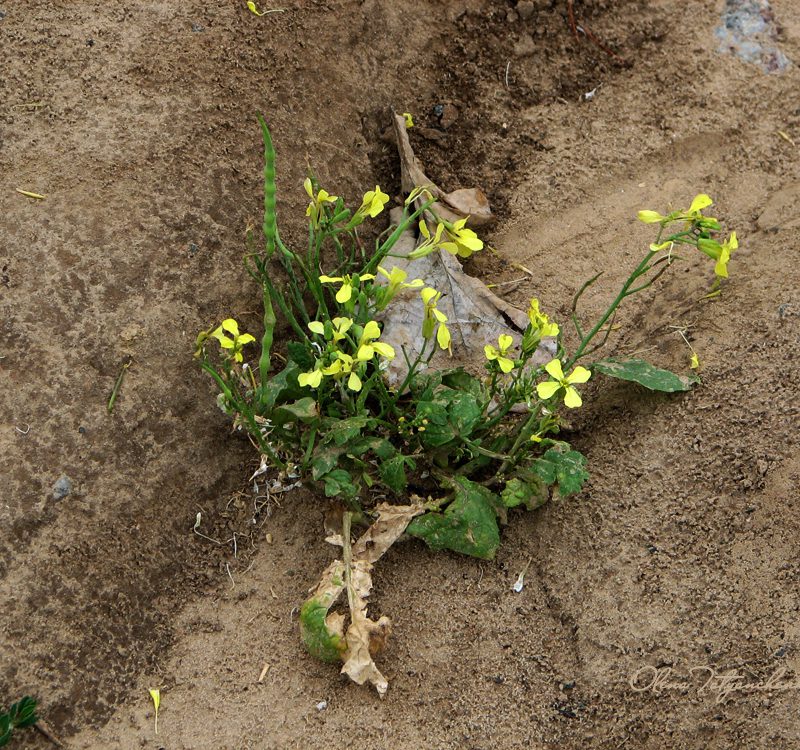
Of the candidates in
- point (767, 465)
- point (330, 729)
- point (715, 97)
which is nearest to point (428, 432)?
point (330, 729)

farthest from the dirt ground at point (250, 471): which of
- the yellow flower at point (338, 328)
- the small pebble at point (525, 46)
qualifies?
the small pebble at point (525, 46)

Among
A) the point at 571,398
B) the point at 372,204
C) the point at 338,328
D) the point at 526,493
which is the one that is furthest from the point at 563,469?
the point at 372,204

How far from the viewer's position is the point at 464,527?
2146 millimetres

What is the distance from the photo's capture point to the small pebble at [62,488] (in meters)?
2.12

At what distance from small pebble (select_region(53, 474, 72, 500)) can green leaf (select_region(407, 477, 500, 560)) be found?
82 cm

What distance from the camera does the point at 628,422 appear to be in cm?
235

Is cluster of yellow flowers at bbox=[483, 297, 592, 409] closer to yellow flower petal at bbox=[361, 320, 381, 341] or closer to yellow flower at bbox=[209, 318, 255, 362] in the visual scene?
yellow flower petal at bbox=[361, 320, 381, 341]

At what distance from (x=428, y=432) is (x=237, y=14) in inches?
55.7

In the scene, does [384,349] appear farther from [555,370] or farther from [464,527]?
[464,527]

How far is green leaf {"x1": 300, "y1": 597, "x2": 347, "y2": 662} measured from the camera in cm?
203

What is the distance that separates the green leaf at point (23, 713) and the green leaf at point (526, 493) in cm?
116

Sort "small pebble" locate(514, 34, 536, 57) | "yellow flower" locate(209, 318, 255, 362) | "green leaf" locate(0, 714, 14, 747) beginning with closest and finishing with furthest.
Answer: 1. "green leaf" locate(0, 714, 14, 747)
2. "yellow flower" locate(209, 318, 255, 362)
3. "small pebble" locate(514, 34, 536, 57)

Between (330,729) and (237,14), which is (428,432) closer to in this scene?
(330,729)

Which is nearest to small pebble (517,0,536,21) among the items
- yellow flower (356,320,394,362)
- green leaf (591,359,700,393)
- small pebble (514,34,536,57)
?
small pebble (514,34,536,57)
